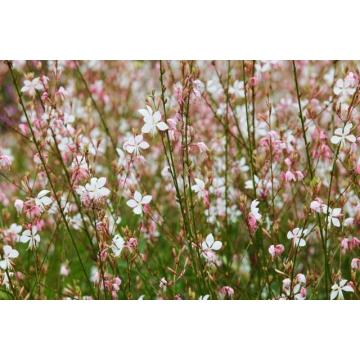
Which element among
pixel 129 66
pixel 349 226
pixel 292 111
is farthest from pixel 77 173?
pixel 129 66

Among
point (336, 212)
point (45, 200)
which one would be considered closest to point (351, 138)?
point (336, 212)

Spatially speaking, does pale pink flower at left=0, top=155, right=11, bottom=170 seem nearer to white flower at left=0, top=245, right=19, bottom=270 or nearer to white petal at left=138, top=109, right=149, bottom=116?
white flower at left=0, top=245, right=19, bottom=270

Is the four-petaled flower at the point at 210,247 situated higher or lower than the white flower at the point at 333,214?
lower

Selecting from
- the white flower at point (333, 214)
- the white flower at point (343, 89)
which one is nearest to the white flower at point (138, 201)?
the white flower at point (333, 214)

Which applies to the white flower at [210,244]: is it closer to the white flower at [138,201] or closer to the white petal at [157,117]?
the white flower at [138,201]

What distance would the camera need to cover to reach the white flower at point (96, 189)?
5.53ft

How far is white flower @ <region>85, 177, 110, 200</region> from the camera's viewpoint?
169cm

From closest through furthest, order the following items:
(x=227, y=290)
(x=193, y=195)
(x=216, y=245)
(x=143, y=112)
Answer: (x=143, y=112)
(x=216, y=245)
(x=227, y=290)
(x=193, y=195)

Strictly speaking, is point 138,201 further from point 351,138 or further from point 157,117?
point 351,138

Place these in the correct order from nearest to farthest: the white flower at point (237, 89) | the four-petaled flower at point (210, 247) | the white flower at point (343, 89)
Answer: the four-petaled flower at point (210, 247), the white flower at point (343, 89), the white flower at point (237, 89)

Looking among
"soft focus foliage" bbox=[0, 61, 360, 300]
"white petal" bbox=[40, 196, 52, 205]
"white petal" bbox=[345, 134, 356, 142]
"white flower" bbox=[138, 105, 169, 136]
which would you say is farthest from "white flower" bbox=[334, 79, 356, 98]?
"white petal" bbox=[40, 196, 52, 205]

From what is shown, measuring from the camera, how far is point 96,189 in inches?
66.5
